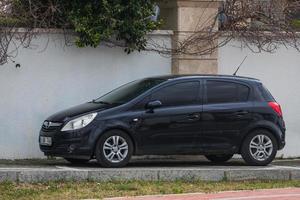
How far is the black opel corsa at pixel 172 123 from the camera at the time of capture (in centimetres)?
1229

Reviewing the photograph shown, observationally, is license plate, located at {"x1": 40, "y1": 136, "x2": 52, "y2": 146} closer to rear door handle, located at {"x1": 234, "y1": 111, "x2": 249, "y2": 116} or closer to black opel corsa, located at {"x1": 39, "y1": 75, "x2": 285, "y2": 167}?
black opel corsa, located at {"x1": 39, "y1": 75, "x2": 285, "y2": 167}

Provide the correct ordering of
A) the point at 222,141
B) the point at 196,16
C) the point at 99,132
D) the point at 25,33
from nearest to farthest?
the point at 99,132
the point at 222,141
the point at 25,33
the point at 196,16

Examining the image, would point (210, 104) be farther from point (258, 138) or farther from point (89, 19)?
point (89, 19)

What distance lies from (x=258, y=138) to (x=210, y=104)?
43.2 inches

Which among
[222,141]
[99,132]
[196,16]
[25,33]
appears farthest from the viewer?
[196,16]

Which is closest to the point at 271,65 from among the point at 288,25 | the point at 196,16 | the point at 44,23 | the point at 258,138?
the point at 288,25

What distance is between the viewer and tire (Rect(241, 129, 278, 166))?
43.1ft

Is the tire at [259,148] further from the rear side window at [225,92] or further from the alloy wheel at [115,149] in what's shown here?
the alloy wheel at [115,149]

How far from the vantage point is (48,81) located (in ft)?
48.2

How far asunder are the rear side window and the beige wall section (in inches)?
89.0

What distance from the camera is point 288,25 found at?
1625 cm

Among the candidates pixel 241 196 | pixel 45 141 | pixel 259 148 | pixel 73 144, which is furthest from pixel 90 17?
pixel 241 196

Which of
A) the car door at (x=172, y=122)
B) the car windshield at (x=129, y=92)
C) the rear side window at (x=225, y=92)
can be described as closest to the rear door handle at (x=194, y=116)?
the car door at (x=172, y=122)

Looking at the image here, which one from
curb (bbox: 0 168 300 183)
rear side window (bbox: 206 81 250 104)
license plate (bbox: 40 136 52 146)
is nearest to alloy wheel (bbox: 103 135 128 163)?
curb (bbox: 0 168 300 183)
